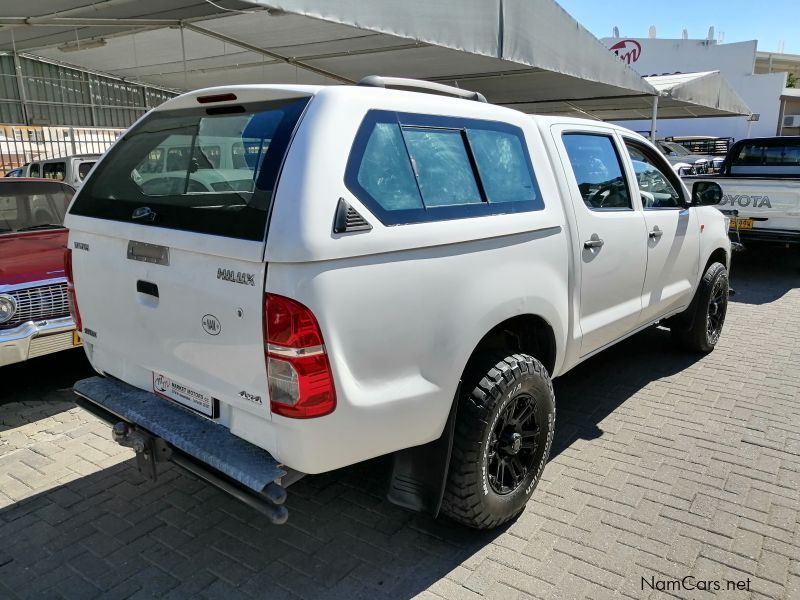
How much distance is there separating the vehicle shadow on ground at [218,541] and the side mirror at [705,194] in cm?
311

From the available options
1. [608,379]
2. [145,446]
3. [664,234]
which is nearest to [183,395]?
[145,446]

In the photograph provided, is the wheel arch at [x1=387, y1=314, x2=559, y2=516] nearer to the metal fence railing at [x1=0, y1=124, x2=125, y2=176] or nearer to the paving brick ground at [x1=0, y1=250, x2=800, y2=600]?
the paving brick ground at [x1=0, y1=250, x2=800, y2=600]

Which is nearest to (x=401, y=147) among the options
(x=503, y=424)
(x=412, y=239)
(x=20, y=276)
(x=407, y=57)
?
(x=412, y=239)

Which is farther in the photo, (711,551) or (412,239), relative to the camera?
(711,551)

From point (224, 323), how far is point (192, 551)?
129 centimetres

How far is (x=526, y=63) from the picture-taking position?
290 inches

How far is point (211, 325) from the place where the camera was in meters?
2.37

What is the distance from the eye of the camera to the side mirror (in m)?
4.76

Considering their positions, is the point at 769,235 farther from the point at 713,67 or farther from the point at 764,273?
the point at 713,67

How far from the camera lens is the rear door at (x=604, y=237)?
11.6 feet

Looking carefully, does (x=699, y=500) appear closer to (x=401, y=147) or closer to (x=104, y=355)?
(x=401, y=147)

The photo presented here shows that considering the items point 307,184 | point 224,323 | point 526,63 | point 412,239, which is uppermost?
point 526,63

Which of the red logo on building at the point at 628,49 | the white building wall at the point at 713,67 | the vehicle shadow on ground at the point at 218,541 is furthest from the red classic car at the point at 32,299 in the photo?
the red logo on building at the point at 628,49

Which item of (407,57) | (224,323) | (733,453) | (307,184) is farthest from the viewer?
A: (407,57)
